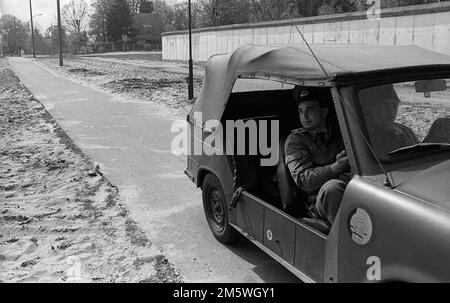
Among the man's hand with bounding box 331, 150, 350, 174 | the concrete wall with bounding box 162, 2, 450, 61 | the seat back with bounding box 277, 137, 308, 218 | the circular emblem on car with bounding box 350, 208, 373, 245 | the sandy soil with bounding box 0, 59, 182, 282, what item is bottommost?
the sandy soil with bounding box 0, 59, 182, 282

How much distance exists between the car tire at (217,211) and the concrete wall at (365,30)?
5850mm

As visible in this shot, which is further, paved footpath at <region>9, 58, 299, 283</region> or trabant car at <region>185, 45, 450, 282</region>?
paved footpath at <region>9, 58, 299, 283</region>

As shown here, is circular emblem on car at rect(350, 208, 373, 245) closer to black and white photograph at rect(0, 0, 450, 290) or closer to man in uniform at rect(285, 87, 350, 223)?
black and white photograph at rect(0, 0, 450, 290)

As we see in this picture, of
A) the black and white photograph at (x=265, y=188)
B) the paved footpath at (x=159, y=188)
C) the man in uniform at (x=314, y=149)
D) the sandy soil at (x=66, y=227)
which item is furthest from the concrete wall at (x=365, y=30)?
the man in uniform at (x=314, y=149)

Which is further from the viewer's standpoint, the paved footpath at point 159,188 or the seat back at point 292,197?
the paved footpath at point 159,188

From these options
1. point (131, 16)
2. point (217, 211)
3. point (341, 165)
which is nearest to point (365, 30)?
point (217, 211)

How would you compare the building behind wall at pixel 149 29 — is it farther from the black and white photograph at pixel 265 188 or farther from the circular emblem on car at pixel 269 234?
the circular emblem on car at pixel 269 234

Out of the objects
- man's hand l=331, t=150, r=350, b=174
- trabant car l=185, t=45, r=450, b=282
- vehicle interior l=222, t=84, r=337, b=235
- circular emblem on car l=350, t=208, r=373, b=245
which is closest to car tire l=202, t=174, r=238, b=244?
trabant car l=185, t=45, r=450, b=282

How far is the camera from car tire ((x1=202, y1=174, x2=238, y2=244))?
4.34 meters

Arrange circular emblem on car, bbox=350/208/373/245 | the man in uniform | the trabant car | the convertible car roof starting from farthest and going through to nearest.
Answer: the man in uniform
the convertible car roof
circular emblem on car, bbox=350/208/373/245
the trabant car

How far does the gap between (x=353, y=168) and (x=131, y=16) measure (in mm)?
94346

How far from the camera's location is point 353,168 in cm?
267

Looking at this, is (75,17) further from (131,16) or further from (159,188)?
(159,188)

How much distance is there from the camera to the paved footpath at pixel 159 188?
13.3 feet
